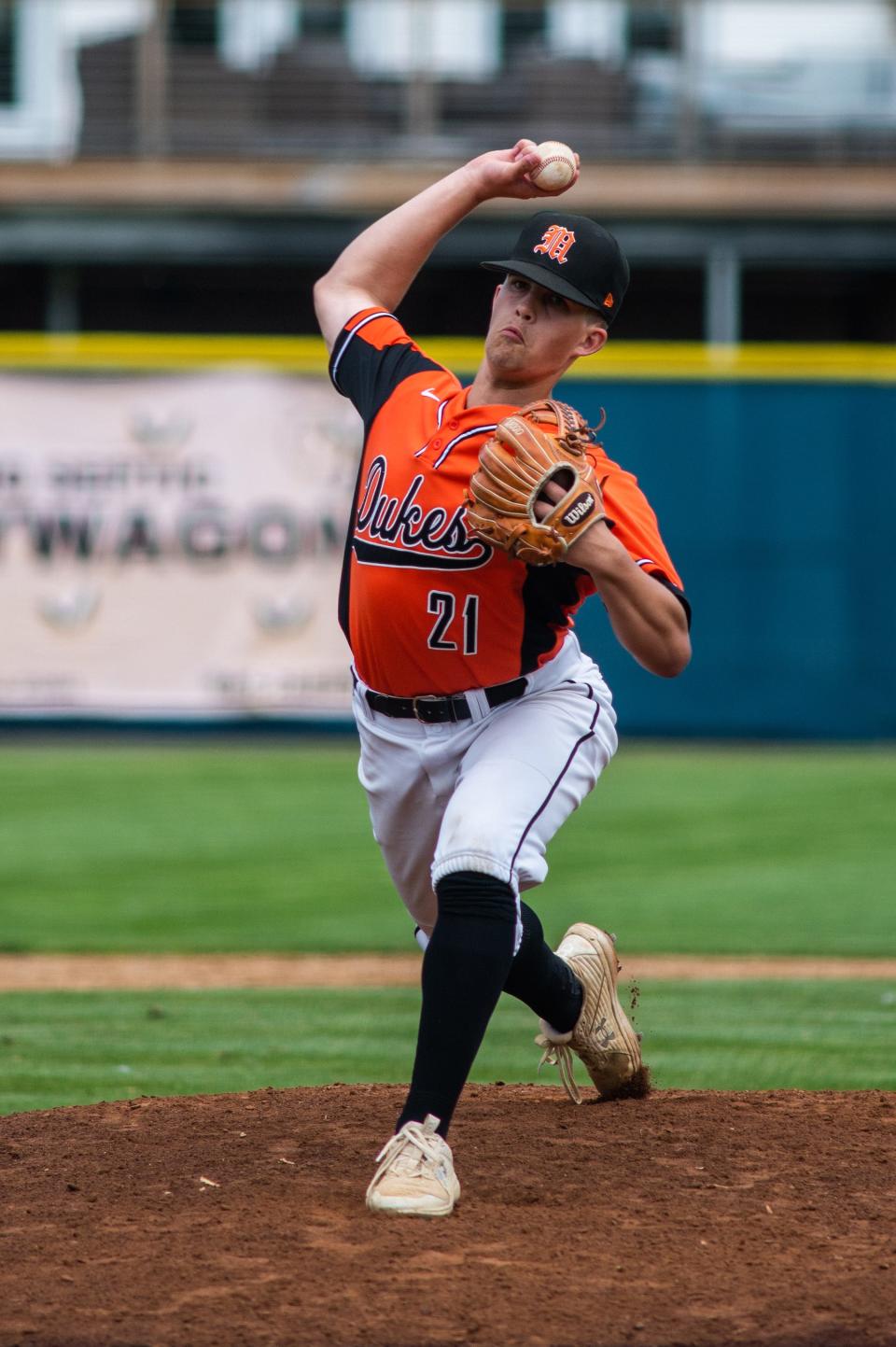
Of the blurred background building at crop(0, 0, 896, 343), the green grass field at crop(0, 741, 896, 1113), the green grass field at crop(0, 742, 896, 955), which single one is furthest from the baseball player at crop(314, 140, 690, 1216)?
the blurred background building at crop(0, 0, 896, 343)

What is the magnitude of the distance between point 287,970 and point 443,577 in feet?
11.2

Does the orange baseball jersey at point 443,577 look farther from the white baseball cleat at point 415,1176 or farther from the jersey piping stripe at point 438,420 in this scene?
the white baseball cleat at point 415,1176

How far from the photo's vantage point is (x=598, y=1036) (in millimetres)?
4008

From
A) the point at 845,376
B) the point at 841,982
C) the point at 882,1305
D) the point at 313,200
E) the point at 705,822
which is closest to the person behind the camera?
the point at 882,1305

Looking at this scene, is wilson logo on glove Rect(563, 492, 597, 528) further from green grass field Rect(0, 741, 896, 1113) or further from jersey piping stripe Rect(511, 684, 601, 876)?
green grass field Rect(0, 741, 896, 1113)

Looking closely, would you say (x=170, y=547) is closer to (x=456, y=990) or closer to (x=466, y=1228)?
(x=456, y=990)

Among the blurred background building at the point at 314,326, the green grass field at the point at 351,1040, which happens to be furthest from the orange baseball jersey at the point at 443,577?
the blurred background building at the point at 314,326

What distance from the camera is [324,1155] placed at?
11.8 ft

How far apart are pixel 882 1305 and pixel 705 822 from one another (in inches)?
280

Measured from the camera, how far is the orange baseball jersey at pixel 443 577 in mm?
3475

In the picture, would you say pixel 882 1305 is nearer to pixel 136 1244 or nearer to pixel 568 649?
pixel 136 1244

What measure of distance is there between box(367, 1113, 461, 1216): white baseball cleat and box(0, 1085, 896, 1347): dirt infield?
0.03 metres

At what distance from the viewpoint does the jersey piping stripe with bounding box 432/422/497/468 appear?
3540 mm

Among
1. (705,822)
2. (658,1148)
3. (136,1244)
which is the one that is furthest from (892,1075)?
(705,822)
